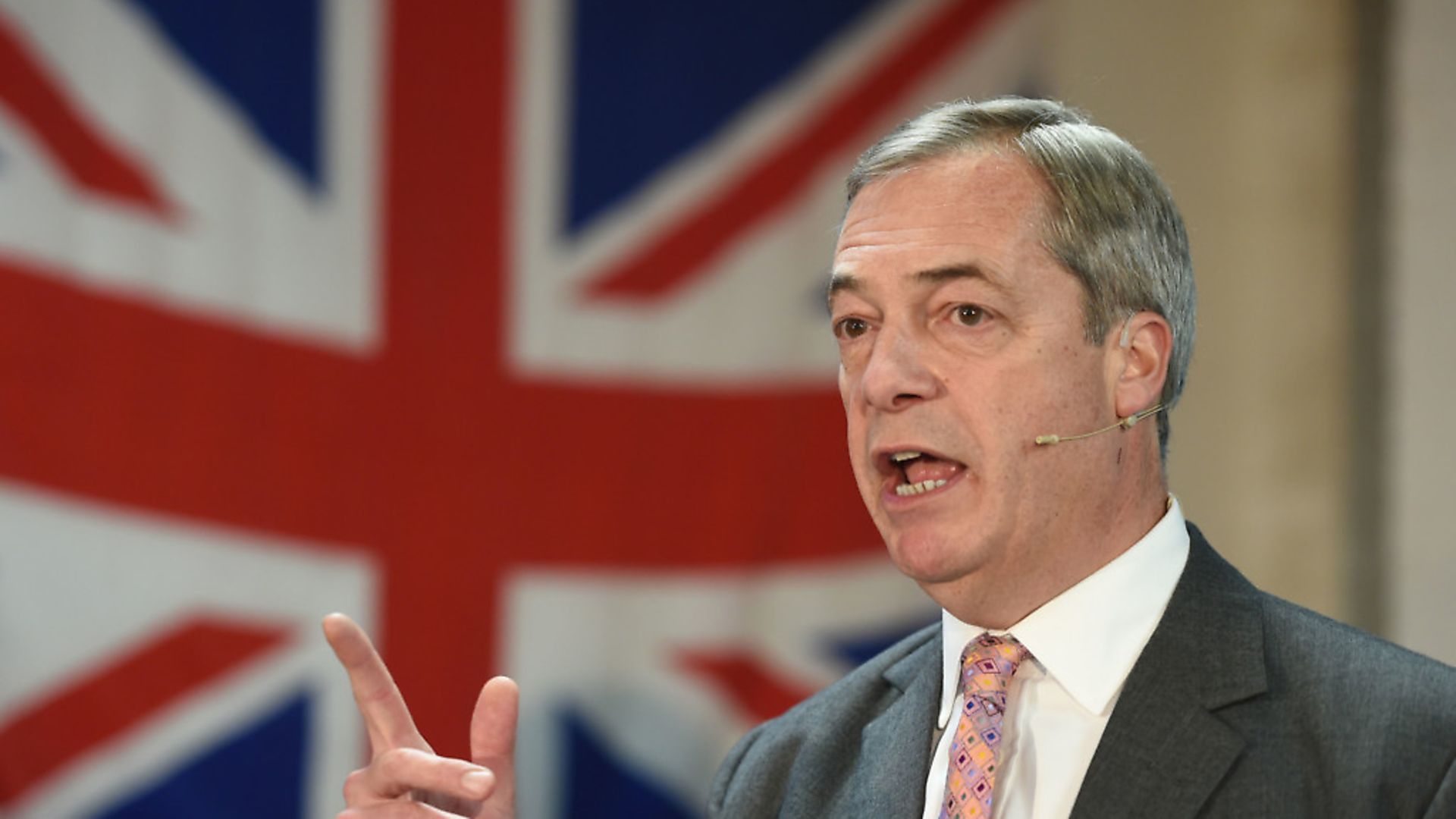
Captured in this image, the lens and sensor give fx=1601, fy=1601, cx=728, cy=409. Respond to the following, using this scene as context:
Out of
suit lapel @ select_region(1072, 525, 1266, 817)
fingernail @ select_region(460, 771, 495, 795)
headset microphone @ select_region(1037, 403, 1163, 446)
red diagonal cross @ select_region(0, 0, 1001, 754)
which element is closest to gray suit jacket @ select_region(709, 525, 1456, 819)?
suit lapel @ select_region(1072, 525, 1266, 817)

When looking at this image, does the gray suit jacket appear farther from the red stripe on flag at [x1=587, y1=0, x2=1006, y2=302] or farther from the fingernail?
the red stripe on flag at [x1=587, y1=0, x2=1006, y2=302]

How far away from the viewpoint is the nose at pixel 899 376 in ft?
4.65

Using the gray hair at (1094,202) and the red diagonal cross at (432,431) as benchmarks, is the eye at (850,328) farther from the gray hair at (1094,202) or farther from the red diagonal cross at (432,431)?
the red diagonal cross at (432,431)

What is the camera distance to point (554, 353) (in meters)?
2.95

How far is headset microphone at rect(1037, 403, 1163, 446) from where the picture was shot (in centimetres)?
142

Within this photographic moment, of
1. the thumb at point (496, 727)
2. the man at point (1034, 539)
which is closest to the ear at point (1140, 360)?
the man at point (1034, 539)

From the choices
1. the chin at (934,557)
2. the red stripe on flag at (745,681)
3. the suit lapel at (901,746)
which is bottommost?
the red stripe on flag at (745,681)

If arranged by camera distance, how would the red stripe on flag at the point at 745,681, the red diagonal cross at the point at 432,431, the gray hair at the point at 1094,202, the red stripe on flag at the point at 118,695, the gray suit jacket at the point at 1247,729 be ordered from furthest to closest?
1. the red stripe on flag at the point at 745,681
2. the red diagonal cross at the point at 432,431
3. the red stripe on flag at the point at 118,695
4. the gray hair at the point at 1094,202
5. the gray suit jacket at the point at 1247,729

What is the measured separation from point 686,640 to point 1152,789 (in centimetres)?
177

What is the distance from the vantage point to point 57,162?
103 inches

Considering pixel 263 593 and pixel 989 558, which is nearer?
pixel 989 558

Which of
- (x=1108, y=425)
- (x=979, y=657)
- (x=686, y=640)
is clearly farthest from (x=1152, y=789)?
(x=686, y=640)

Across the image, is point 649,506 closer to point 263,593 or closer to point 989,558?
point 263,593

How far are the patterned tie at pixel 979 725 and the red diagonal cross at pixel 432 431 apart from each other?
1559 millimetres
